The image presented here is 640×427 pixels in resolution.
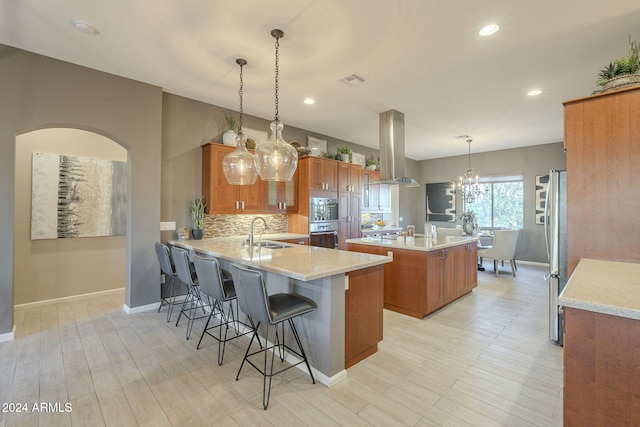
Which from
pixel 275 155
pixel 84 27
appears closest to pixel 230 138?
pixel 275 155

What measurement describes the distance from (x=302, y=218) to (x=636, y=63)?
435 cm

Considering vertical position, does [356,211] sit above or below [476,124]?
below

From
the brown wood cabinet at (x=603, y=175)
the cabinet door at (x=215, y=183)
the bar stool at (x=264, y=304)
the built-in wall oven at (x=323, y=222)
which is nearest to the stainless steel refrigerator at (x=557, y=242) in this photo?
the brown wood cabinet at (x=603, y=175)

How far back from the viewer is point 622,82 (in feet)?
6.63

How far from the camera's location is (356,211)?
6.26 metres

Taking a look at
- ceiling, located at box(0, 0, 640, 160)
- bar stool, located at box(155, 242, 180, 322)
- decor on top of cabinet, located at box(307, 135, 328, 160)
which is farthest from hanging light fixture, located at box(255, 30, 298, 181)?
decor on top of cabinet, located at box(307, 135, 328, 160)

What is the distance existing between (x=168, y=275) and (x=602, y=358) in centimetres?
432

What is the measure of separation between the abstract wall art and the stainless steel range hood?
4.31 metres

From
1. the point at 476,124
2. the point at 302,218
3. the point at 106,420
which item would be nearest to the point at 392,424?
the point at 106,420

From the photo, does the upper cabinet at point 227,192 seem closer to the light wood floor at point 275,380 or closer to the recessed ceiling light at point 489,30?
the light wood floor at point 275,380

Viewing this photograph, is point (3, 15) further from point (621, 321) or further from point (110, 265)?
point (621, 321)

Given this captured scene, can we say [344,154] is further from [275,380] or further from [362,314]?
[275,380]

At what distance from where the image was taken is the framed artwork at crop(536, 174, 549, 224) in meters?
6.94

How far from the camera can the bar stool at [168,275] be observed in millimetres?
3383
